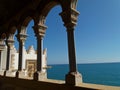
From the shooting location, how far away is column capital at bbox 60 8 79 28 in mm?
4038

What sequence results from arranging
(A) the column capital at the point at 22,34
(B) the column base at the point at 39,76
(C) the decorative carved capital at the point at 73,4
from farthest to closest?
1. (A) the column capital at the point at 22,34
2. (B) the column base at the point at 39,76
3. (C) the decorative carved capital at the point at 73,4

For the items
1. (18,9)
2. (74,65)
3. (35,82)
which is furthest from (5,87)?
(74,65)

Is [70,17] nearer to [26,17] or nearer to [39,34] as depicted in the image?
[39,34]

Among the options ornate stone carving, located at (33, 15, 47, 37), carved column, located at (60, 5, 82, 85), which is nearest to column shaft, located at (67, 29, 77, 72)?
carved column, located at (60, 5, 82, 85)

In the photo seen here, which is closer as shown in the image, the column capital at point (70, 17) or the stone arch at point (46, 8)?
the column capital at point (70, 17)

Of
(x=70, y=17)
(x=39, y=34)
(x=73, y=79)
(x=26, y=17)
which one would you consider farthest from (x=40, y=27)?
(x=73, y=79)

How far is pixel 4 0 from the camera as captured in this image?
5.92 meters

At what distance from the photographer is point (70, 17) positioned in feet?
13.3

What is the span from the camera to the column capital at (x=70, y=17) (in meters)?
4.04

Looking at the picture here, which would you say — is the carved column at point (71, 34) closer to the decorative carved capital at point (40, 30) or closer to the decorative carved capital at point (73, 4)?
the decorative carved capital at point (73, 4)

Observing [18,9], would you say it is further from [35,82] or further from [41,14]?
[35,82]

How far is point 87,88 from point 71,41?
4.18 ft

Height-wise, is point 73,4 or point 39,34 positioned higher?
point 73,4

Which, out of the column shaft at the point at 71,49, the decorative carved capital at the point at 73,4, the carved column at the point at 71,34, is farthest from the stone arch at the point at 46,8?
the column shaft at the point at 71,49
